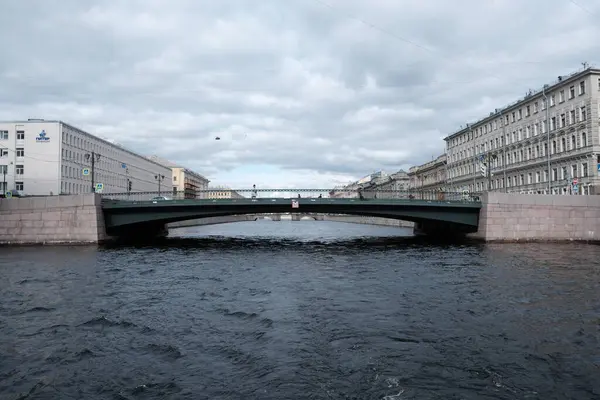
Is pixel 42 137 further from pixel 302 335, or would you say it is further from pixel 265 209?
pixel 302 335

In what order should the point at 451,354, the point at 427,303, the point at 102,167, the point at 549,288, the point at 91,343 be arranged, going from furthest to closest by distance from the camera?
the point at 102,167
the point at 549,288
the point at 427,303
the point at 91,343
the point at 451,354

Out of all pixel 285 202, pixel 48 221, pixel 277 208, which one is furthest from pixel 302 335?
pixel 48 221

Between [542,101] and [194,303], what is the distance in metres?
70.4

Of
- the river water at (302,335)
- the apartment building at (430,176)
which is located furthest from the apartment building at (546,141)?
the river water at (302,335)

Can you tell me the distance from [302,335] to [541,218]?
127 feet

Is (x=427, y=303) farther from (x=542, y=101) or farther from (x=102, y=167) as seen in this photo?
(x=102, y=167)

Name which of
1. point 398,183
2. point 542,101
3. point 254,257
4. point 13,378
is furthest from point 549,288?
point 398,183

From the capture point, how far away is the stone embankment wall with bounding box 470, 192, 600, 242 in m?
43.7

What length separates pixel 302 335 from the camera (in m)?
11.9

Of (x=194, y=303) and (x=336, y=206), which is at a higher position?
(x=336, y=206)

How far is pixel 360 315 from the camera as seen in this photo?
46.3 ft

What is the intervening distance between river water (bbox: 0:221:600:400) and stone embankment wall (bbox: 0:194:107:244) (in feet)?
62.9

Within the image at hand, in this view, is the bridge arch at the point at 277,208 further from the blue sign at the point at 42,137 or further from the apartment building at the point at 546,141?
the blue sign at the point at 42,137

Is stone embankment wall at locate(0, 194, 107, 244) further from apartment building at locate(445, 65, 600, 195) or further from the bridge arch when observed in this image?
apartment building at locate(445, 65, 600, 195)
